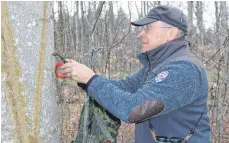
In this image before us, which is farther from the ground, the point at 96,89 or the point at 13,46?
the point at 13,46

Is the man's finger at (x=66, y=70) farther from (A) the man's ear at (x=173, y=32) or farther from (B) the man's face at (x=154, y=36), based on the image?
(A) the man's ear at (x=173, y=32)

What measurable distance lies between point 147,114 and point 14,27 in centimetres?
79

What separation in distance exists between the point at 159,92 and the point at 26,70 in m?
0.68

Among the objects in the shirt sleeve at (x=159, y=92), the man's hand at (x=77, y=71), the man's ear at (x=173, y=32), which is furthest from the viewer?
the man's ear at (x=173, y=32)

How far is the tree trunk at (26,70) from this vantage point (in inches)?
60.7

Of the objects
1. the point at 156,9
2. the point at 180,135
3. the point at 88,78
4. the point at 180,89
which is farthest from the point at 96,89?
the point at 156,9

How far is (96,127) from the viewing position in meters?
2.00

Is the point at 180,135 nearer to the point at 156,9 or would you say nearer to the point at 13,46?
the point at 156,9

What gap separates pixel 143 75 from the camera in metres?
2.45

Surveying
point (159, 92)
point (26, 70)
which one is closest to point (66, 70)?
point (26, 70)

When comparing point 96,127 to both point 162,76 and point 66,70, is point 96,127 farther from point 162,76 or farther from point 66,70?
point 162,76

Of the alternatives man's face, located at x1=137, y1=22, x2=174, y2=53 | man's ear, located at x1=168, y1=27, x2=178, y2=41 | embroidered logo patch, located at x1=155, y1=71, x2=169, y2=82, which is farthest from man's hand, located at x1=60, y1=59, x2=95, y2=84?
man's ear, located at x1=168, y1=27, x2=178, y2=41

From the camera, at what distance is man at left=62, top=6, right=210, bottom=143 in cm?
177

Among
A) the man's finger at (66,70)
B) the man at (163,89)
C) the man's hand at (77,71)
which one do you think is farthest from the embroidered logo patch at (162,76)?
the man's finger at (66,70)
